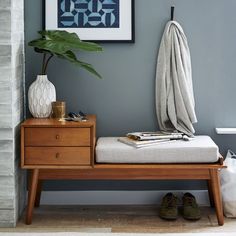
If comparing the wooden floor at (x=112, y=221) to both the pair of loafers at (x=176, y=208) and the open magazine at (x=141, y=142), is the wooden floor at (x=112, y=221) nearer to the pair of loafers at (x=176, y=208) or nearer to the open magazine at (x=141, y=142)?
the pair of loafers at (x=176, y=208)

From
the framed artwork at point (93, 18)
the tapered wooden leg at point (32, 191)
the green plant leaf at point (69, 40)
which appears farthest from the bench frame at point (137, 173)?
the framed artwork at point (93, 18)

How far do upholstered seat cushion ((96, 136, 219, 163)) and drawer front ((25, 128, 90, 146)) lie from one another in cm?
13

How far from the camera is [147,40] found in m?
4.11

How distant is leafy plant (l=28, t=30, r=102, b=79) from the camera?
12.3 feet

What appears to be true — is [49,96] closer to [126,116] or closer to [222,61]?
[126,116]

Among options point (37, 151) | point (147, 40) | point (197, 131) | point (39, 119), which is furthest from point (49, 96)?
point (197, 131)

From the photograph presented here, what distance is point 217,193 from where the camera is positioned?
146 inches

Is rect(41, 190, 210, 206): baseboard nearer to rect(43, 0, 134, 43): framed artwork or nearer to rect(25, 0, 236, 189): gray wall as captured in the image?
rect(25, 0, 236, 189): gray wall

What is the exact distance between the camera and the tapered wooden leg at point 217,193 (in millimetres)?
3717

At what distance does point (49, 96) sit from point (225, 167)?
1245mm

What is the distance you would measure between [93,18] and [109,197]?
1.28m

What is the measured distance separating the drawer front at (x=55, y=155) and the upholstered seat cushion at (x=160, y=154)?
12 centimetres

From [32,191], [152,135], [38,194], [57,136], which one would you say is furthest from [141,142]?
[38,194]

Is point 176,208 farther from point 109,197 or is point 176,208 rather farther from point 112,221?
point 109,197
